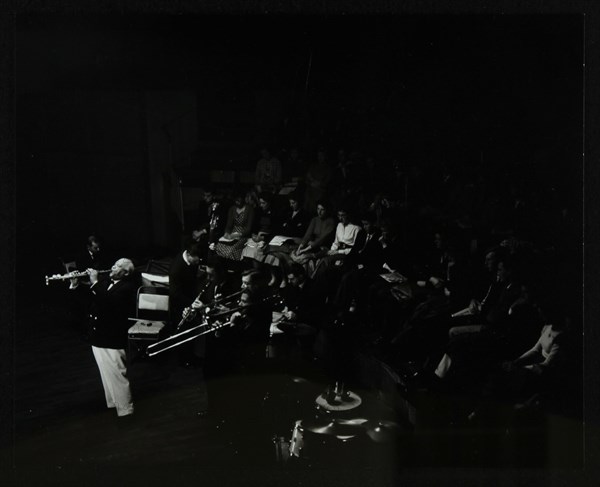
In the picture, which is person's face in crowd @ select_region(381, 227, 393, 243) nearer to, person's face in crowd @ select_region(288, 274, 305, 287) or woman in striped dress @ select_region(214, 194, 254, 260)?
person's face in crowd @ select_region(288, 274, 305, 287)

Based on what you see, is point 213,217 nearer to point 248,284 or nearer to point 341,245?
point 248,284

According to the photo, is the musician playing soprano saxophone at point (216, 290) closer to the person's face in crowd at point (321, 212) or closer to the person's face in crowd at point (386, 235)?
the person's face in crowd at point (321, 212)

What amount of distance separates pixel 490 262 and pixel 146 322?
171 cm

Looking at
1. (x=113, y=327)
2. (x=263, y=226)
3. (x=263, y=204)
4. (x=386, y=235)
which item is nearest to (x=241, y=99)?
(x=263, y=204)

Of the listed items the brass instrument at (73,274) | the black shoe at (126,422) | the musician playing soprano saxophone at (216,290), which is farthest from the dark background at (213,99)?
the black shoe at (126,422)

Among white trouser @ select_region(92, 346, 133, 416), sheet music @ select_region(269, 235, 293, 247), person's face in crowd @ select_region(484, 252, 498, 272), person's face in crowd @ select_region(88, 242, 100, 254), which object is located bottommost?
white trouser @ select_region(92, 346, 133, 416)

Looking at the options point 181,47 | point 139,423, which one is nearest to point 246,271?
point 139,423

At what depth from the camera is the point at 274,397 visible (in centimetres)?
290

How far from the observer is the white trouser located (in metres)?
2.88

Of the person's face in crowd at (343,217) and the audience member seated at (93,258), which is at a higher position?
the person's face in crowd at (343,217)

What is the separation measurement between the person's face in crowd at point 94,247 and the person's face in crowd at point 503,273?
1957 millimetres

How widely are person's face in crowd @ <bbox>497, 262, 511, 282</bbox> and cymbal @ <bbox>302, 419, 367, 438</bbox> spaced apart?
963 millimetres

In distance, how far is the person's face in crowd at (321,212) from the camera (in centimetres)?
289

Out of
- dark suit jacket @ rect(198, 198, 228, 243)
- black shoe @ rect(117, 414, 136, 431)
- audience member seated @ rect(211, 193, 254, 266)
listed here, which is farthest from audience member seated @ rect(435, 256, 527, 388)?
black shoe @ rect(117, 414, 136, 431)
